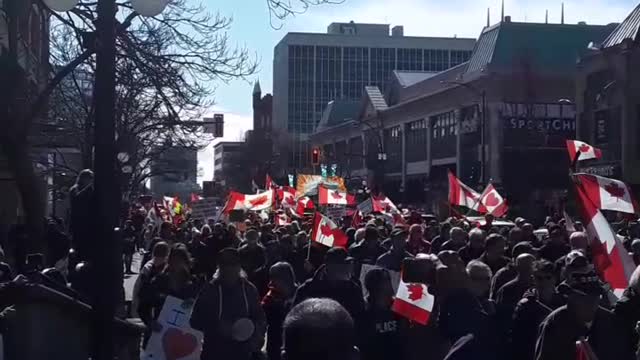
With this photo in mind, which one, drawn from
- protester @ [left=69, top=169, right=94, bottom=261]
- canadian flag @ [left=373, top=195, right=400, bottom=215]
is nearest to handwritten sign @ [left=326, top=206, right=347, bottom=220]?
canadian flag @ [left=373, top=195, right=400, bottom=215]

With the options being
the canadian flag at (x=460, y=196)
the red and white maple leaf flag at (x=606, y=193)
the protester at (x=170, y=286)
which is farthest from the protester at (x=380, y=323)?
the canadian flag at (x=460, y=196)

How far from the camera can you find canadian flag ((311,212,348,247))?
14.0 metres

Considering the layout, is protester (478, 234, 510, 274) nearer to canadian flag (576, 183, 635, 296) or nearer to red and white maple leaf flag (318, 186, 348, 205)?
canadian flag (576, 183, 635, 296)

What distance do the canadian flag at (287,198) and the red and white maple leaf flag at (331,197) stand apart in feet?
7.40

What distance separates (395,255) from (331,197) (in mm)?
12934

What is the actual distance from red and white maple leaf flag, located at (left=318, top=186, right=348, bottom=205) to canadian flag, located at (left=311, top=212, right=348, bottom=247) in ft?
31.6

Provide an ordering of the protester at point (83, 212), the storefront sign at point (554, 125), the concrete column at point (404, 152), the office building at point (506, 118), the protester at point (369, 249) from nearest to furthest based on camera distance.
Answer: the protester at point (83, 212), the protester at point (369, 249), the office building at point (506, 118), the storefront sign at point (554, 125), the concrete column at point (404, 152)

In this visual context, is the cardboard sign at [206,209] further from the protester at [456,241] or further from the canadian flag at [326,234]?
the protester at [456,241]

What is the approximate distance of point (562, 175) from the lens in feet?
196

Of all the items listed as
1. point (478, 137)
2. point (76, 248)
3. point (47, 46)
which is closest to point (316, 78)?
point (478, 137)

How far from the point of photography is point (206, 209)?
77.8 feet

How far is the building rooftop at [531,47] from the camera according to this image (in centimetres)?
6162

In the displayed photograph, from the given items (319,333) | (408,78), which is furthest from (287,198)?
(408,78)

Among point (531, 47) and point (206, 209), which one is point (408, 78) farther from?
point (206, 209)
